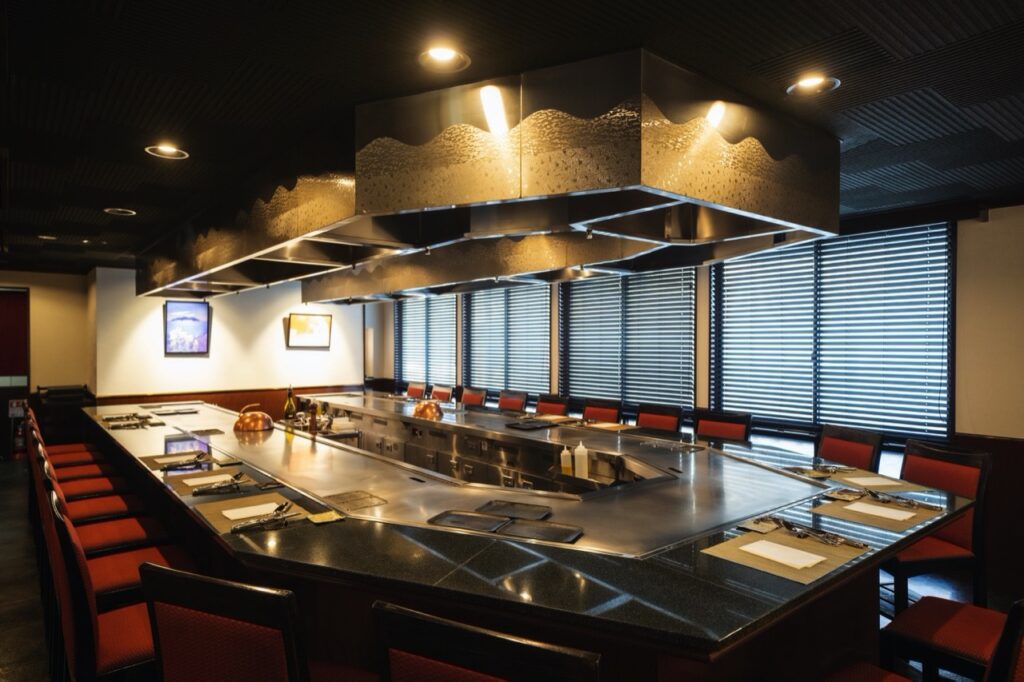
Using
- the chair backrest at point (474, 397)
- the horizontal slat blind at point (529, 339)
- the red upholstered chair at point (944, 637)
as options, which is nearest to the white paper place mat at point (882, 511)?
the red upholstered chair at point (944, 637)

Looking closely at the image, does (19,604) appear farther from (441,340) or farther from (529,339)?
(441,340)

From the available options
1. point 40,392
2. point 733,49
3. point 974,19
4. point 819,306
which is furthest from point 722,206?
point 40,392

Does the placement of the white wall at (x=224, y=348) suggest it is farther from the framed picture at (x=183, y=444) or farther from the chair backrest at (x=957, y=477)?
the chair backrest at (x=957, y=477)

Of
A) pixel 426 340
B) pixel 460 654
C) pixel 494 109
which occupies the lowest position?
pixel 460 654

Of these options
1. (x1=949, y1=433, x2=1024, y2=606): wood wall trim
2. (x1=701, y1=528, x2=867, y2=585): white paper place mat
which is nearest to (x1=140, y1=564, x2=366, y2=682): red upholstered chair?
(x1=701, y1=528, x2=867, y2=585): white paper place mat

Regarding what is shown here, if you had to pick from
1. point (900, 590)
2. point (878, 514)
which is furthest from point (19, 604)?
point (900, 590)

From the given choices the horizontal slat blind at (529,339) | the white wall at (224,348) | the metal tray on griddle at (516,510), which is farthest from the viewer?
the white wall at (224,348)

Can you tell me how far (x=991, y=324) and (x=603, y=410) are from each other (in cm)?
274

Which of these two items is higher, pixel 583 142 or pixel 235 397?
pixel 583 142

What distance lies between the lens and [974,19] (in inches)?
73.5

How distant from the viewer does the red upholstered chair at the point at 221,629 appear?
1.18 meters

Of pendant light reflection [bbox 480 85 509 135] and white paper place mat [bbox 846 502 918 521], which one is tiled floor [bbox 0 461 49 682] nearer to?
pendant light reflection [bbox 480 85 509 135]

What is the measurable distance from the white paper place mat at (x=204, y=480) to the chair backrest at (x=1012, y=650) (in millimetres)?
2699

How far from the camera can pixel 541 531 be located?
1905 millimetres
